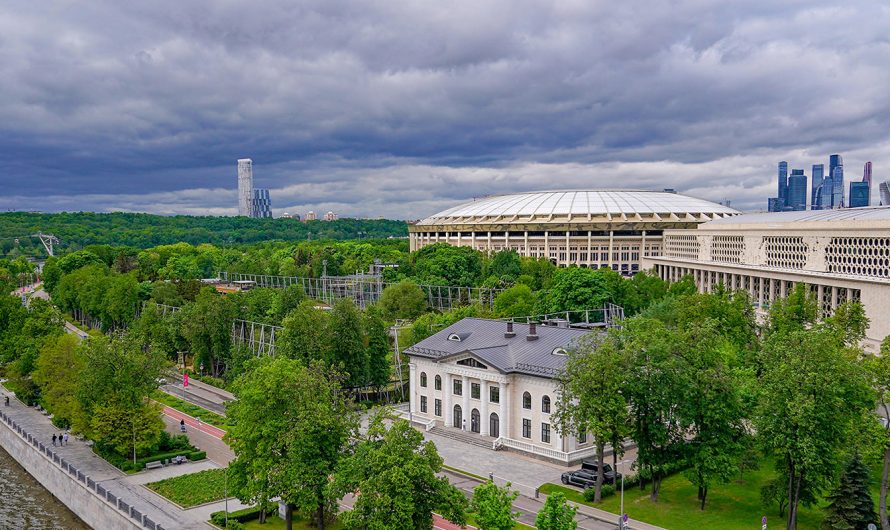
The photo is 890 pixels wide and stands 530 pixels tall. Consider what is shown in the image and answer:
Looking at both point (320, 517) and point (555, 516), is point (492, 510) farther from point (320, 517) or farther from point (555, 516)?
point (320, 517)

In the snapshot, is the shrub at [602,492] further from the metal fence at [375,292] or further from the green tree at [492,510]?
the metal fence at [375,292]

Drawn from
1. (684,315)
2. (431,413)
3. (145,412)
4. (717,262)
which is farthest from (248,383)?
(717,262)

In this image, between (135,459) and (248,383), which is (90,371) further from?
(248,383)

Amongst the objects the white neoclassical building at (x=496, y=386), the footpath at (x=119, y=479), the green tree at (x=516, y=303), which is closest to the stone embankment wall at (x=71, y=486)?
the footpath at (x=119, y=479)

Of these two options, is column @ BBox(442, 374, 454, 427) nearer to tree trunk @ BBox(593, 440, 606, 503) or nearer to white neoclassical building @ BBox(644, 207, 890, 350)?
tree trunk @ BBox(593, 440, 606, 503)

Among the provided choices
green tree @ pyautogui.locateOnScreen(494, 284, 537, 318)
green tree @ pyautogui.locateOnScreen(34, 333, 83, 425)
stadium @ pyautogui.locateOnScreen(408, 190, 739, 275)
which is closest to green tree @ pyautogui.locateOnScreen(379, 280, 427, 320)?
green tree @ pyautogui.locateOnScreen(494, 284, 537, 318)

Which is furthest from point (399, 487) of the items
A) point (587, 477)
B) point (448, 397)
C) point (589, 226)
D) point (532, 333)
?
point (589, 226)
